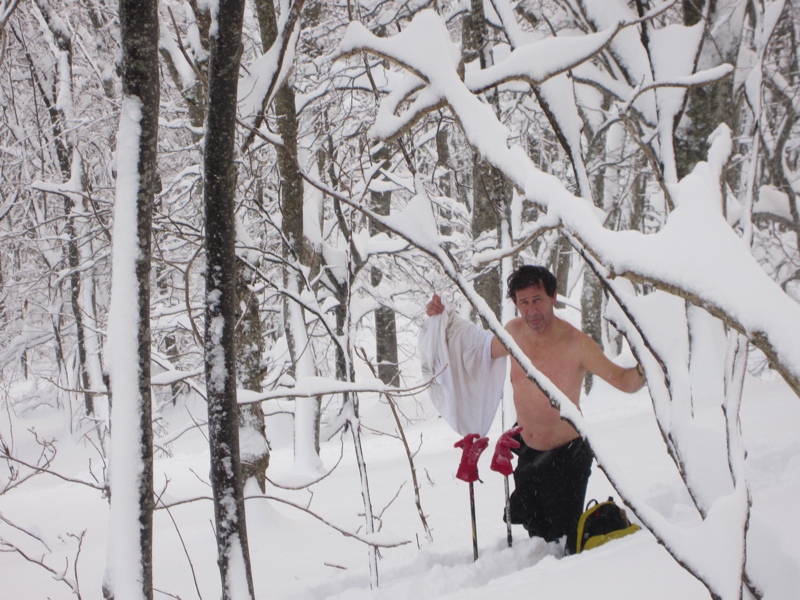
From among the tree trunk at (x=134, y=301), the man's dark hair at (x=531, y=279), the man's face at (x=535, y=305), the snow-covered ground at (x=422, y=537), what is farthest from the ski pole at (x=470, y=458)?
the tree trunk at (x=134, y=301)

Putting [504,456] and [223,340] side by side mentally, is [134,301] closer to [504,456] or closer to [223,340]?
[223,340]

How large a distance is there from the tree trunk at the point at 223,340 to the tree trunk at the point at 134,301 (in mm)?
120

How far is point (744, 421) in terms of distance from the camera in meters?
5.31

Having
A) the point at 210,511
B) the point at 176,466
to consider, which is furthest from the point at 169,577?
the point at 176,466

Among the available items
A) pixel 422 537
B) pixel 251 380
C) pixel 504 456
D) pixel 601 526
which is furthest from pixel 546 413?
pixel 251 380

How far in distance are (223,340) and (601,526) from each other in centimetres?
261

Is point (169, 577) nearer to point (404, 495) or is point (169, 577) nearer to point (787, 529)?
point (404, 495)

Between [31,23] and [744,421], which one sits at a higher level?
[31,23]

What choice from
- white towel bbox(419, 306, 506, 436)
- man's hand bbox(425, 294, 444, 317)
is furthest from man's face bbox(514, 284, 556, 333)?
man's hand bbox(425, 294, 444, 317)

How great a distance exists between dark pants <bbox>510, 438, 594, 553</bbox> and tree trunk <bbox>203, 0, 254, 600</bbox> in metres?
2.46

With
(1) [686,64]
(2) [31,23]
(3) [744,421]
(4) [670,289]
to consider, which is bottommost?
(3) [744,421]

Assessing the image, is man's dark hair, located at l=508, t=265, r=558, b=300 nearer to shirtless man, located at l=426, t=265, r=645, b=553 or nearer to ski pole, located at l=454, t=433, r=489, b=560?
shirtless man, located at l=426, t=265, r=645, b=553

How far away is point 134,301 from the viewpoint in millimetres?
1187

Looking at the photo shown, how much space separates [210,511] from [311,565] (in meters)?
2.23
